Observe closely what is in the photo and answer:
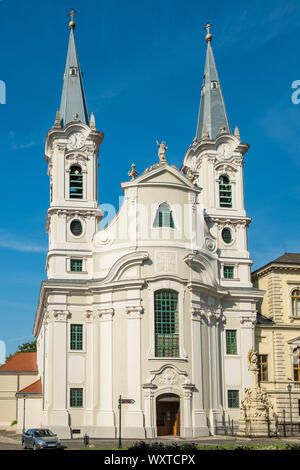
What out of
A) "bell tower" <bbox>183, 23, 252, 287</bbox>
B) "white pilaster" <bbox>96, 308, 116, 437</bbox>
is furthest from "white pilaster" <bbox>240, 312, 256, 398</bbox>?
"white pilaster" <bbox>96, 308, 116, 437</bbox>

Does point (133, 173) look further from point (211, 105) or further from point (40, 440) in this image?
point (40, 440)

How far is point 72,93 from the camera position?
55.7 meters

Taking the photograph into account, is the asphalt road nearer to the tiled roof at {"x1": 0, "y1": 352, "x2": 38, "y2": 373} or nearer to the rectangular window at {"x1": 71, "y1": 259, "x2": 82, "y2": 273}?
the tiled roof at {"x1": 0, "y1": 352, "x2": 38, "y2": 373}

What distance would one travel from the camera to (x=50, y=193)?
5453cm

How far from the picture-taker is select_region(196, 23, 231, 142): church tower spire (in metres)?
56.8

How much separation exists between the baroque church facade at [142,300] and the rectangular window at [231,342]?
0.08 m

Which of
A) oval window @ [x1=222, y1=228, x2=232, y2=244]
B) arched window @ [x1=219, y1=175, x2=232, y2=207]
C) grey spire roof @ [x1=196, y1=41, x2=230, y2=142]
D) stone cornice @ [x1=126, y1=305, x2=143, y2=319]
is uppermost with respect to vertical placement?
grey spire roof @ [x1=196, y1=41, x2=230, y2=142]

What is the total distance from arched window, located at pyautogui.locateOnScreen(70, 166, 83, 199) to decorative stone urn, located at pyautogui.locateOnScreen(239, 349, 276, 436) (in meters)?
18.1

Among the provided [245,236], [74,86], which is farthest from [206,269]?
[74,86]

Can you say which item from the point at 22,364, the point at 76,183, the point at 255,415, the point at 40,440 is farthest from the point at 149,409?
the point at 22,364

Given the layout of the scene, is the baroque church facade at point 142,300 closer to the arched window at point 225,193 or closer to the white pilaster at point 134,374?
the white pilaster at point 134,374

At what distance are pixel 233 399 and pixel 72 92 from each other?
27035 millimetres
